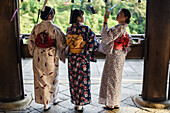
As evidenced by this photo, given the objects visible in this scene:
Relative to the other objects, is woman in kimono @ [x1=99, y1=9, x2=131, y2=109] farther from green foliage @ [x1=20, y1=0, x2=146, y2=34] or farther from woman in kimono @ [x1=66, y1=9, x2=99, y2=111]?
green foliage @ [x1=20, y1=0, x2=146, y2=34]

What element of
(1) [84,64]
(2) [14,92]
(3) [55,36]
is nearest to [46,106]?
(2) [14,92]

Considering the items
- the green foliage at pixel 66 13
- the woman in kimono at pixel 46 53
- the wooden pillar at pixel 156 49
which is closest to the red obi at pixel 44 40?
the woman in kimono at pixel 46 53

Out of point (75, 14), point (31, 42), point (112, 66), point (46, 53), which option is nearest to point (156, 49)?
point (112, 66)

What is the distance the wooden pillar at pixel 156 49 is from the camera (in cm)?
333

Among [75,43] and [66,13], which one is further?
[66,13]

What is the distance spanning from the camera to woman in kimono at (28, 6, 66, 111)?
3.23m

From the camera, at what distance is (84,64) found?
326 centimetres

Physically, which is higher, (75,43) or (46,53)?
(75,43)

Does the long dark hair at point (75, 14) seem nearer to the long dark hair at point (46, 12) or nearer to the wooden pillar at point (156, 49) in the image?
the long dark hair at point (46, 12)

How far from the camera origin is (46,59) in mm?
3273

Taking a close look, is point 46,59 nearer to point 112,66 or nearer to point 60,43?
point 60,43

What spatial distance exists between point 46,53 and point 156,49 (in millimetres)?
1882

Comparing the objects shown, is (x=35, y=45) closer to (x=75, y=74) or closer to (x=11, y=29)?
(x=11, y=29)

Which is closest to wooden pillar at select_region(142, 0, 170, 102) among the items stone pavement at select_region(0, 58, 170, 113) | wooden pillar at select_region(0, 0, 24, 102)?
stone pavement at select_region(0, 58, 170, 113)
